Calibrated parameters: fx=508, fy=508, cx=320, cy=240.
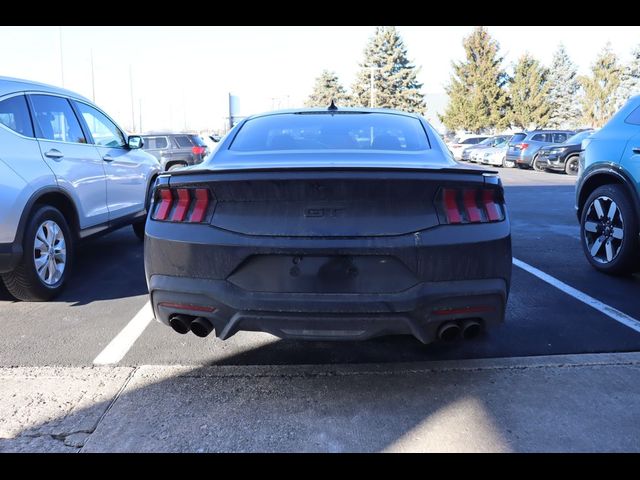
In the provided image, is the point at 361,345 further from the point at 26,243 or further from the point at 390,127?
the point at 26,243

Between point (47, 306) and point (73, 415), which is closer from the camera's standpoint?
point (73, 415)

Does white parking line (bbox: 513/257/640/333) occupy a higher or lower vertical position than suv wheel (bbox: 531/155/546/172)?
lower

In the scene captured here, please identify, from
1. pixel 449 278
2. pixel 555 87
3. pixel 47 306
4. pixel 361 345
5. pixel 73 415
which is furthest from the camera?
pixel 555 87

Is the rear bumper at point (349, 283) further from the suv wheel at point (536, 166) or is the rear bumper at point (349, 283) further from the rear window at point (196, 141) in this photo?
the suv wheel at point (536, 166)

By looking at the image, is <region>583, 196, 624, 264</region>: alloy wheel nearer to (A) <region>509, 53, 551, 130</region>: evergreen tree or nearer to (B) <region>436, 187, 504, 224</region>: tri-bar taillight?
(B) <region>436, 187, 504, 224</region>: tri-bar taillight

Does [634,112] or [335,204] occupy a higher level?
[634,112]

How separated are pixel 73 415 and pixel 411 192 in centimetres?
210

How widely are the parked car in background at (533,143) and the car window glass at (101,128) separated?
18.3 meters

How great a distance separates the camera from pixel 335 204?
8.15 feet

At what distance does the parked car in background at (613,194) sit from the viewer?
4680mm

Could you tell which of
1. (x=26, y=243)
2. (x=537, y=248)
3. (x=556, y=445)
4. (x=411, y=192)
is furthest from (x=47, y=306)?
(x=537, y=248)

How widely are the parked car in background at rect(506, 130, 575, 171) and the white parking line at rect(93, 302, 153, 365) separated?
19697 millimetres

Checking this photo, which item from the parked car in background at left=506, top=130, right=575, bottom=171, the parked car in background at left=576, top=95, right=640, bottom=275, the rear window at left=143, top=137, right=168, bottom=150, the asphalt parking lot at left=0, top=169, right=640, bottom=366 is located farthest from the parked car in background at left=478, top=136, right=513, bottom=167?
the asphalt parking lot at left=0, top=169, right=640, bottom=366

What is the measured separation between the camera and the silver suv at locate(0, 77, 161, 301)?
3.96 meters
